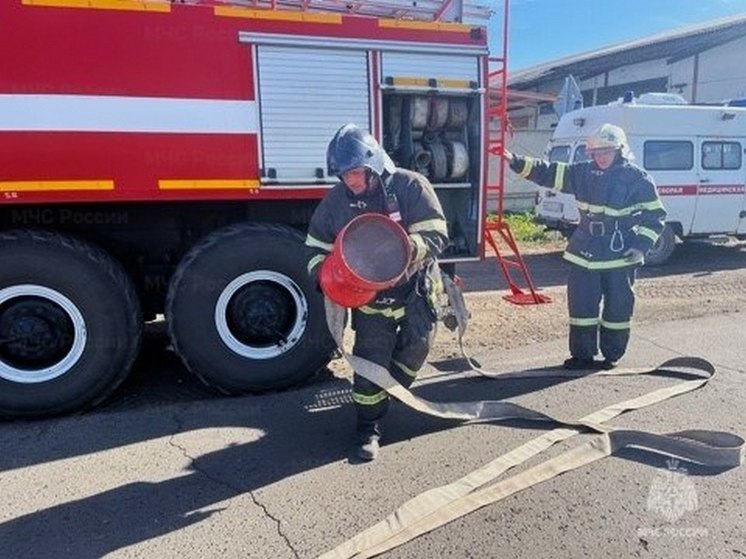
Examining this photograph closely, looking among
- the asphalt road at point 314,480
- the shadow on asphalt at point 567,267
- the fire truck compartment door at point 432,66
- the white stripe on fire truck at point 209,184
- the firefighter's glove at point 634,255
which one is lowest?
the shadow on asphalt at point 567,267

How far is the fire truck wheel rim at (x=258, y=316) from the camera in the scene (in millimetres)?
4262

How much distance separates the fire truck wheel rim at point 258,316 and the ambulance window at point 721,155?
8769 mm

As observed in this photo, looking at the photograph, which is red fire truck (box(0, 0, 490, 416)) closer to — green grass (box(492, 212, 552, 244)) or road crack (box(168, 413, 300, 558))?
road crack (box(168, 413, 300, 558))

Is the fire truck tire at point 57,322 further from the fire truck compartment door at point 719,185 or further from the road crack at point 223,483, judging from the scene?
the fire truck compartment door at point 719,185

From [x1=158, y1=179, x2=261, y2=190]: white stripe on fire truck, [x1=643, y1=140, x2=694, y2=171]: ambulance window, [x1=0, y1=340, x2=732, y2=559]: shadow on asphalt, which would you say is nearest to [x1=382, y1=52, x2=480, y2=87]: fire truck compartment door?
[x1=158, y1=179, x2=261, y2=190]: white stripe on fire truck

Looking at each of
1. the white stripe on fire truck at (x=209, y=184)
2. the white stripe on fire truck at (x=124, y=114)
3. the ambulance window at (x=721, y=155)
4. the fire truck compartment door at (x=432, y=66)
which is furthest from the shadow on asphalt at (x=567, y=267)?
the white stripe on fire truck at (x=124, y=114)

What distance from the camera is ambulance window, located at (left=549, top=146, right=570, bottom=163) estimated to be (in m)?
10.7

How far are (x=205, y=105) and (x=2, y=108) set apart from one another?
45.1 inches

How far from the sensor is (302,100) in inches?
171

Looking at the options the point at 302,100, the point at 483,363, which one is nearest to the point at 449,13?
the point at 302,100

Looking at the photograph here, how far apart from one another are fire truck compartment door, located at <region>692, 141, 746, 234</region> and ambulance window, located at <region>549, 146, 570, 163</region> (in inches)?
80.4

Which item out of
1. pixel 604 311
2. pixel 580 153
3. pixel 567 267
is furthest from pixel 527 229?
pixel 604 311

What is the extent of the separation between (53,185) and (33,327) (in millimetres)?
880

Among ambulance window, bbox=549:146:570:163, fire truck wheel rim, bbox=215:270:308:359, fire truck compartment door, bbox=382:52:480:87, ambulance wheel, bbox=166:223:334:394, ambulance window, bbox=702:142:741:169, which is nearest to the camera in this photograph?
ambulance wheel, bbox=166:223:334:394
